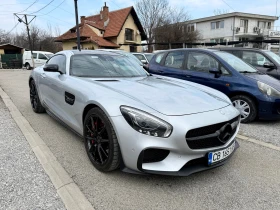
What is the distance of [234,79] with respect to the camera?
4602mm

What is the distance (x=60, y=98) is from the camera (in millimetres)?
3451

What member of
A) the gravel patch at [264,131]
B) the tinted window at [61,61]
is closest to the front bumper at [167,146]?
the tinted window at [61,61]

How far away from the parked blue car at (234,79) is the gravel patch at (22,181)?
12.2 feet

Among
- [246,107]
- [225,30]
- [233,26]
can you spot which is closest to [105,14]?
[225,30]

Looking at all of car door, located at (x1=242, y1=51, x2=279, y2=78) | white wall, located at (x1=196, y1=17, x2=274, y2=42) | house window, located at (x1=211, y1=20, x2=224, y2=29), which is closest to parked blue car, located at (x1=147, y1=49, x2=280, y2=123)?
car door, located at (x1=242, y1=51, x2=279, y2=78)

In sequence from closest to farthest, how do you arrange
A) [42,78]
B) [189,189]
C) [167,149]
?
1. [167,149]
2. [189,189]
3. [42,78]

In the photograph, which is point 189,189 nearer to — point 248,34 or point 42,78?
point 42,78

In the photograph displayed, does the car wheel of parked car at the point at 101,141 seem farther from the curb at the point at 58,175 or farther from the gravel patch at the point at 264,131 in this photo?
the gravel patch at the point at 264,131

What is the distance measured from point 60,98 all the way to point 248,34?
3976cm

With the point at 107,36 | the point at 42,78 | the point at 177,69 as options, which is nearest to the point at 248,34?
the point at 107,36

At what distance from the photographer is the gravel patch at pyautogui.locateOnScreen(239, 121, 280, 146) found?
3.73 m

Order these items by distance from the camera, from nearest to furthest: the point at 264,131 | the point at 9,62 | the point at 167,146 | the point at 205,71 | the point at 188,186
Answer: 1. the point at 167,146
2. the point at 188,186
3. the point at 264,131
4. the point at 205,71
5. the point at 9,62

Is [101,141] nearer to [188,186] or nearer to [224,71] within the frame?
[188,186]

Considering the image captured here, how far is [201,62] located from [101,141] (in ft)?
11.6
